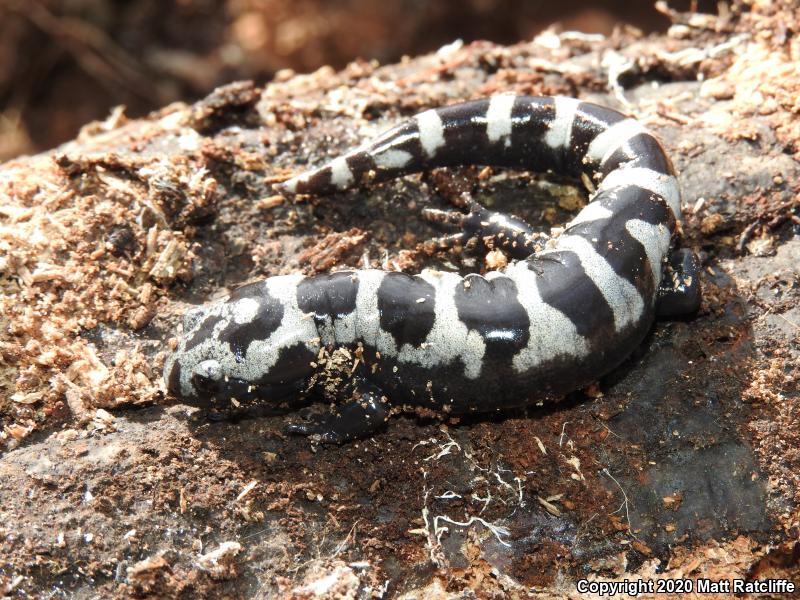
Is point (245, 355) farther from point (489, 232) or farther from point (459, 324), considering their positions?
point (489, 232)

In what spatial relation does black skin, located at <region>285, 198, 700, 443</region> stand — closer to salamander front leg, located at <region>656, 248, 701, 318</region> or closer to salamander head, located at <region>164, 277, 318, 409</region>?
salamander front leg, located at <region>656, 248, 701, 318</region>

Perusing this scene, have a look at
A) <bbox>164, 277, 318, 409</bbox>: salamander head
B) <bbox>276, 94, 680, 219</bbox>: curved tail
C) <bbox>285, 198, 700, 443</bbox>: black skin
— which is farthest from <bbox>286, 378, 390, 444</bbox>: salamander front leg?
<bbox>276, 94, 680, 219</bbox>: curved tail

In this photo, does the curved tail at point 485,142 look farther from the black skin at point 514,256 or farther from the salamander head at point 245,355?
the salamander head at point 245,355

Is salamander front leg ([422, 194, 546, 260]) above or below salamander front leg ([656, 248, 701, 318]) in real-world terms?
above

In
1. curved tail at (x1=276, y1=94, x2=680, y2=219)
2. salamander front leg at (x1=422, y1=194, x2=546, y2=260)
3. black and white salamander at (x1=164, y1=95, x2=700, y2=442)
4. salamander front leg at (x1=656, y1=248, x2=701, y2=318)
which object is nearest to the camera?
black and white salamander at (x1=164, y1=95, x2=700, y2=442)

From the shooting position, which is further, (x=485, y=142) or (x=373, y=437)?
(x=485, y=142)

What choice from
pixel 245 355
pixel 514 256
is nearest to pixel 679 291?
pixel 514 256
